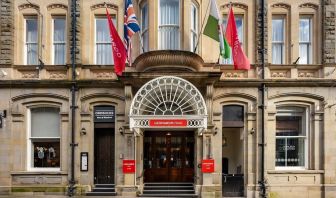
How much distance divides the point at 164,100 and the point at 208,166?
3826 mm

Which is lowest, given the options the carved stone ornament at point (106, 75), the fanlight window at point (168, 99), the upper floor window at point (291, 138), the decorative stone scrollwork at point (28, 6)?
the upper floor window at point (291, 138)

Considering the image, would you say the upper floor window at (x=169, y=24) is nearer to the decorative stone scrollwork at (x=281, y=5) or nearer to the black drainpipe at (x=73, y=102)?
the black drainpipe at (x=73, y=102)

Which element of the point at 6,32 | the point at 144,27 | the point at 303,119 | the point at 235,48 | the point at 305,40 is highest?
the point at 144,27

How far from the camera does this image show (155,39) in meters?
18.4

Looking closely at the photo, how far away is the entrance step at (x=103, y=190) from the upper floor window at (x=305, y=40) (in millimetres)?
11686

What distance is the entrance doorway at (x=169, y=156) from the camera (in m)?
20.3

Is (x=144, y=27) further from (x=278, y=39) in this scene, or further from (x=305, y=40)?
(x=305, y=40)

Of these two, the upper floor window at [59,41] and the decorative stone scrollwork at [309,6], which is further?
the upper floor window at [59,41]

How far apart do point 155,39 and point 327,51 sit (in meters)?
8.66

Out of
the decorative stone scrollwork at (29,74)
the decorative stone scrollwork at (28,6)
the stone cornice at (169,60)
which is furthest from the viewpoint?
the decorative stone scrollwork at (28,6)

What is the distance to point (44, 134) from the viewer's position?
65.2 feet

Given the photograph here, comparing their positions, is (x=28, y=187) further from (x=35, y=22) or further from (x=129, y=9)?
(x=129, y=9)

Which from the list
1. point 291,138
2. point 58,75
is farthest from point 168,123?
point 291,138

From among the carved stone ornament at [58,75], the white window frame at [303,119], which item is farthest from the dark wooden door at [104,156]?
the white window frame at [303,119]
